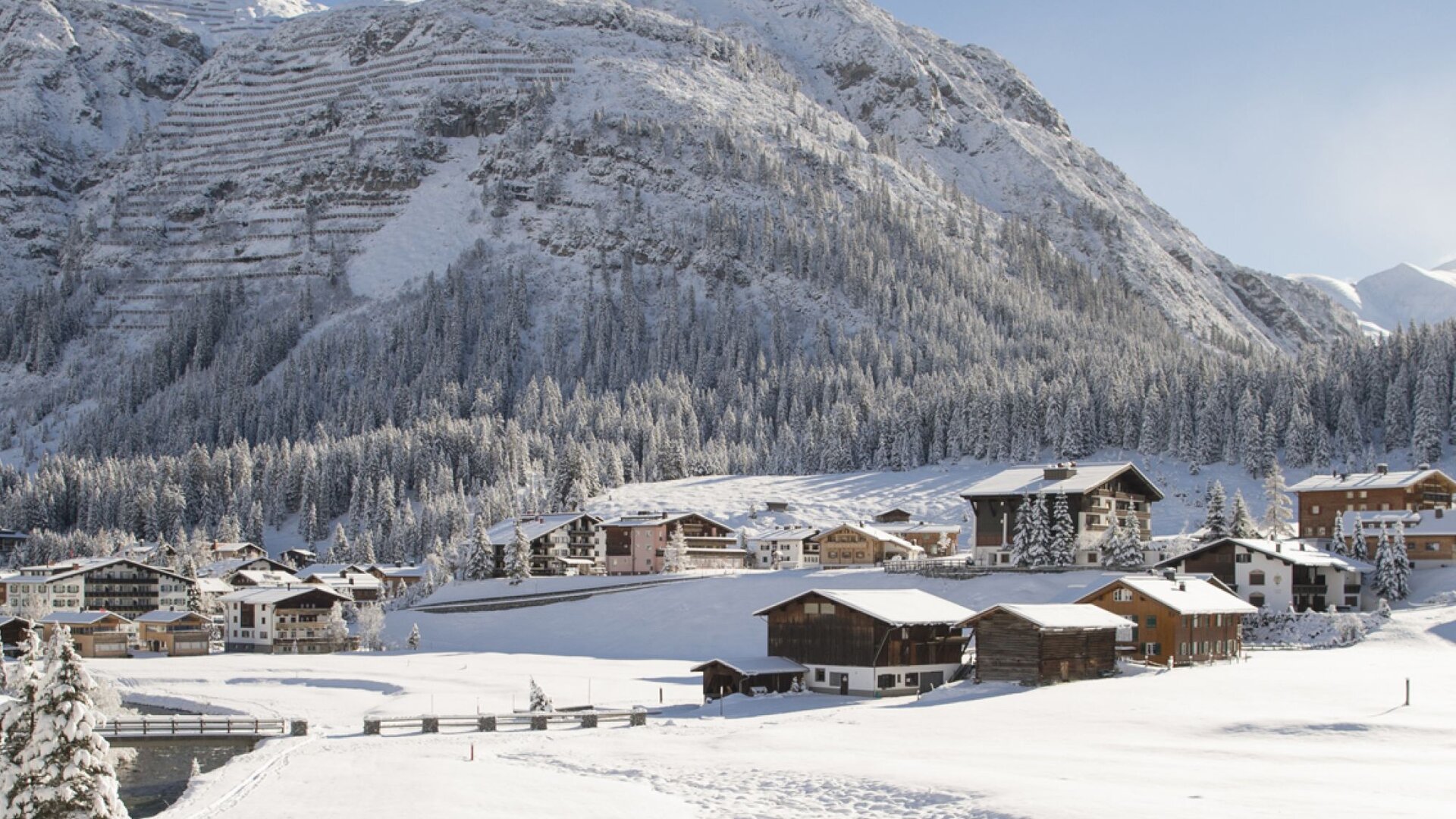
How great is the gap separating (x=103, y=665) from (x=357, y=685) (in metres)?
25.3

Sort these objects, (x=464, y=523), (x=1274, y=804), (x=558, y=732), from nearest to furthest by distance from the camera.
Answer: (x=1274, y=804)
(x=558, y=732)
(x=464, y=523)

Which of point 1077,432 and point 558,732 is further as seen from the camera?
point 1077,432

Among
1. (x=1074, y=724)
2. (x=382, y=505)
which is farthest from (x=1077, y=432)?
(x=1074, y=724)

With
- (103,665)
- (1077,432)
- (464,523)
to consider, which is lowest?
(103,665)

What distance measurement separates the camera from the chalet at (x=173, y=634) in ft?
348

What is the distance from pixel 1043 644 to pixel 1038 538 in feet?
106

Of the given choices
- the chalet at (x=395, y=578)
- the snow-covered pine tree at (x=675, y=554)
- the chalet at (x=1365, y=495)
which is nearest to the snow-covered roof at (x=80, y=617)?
the chalet at (x=395, y=578)

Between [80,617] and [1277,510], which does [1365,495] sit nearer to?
[1277,510]

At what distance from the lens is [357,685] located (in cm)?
7669

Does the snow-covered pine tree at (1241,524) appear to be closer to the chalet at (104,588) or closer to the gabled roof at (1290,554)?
the gabled roof at (1290,554)

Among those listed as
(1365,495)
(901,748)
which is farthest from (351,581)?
(901,748)

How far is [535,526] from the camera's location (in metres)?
127

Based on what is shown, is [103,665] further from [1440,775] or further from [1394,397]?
[1394,397]

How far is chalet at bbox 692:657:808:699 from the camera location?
61.9 metres
